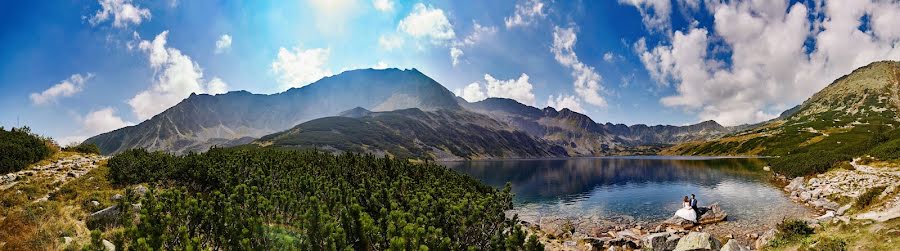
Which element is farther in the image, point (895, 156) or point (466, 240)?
point (895, 156)

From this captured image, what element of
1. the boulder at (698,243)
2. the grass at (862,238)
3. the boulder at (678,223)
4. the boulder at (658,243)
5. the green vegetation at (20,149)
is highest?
the green vegetation at (20,149)

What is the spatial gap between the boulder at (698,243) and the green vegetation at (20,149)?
174 ft

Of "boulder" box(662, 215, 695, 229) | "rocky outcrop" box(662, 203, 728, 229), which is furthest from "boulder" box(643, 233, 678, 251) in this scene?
"rocky outcrop" box(662, 203, 728, 229)

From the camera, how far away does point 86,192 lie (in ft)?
102

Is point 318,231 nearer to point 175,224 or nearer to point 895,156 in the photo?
point 175,224

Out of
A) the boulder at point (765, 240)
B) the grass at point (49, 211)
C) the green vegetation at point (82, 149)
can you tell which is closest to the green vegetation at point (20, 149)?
the grass at point (49, 211)

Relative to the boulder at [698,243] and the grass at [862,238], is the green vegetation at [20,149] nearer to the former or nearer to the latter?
the boulder at [698,243]

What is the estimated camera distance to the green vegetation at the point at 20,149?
33844 millimetres

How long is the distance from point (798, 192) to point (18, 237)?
88583mm

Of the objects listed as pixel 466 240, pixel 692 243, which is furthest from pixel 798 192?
pixel 466 240

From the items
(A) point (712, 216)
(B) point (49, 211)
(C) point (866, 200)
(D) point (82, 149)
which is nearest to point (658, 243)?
(A) point (712, 216)

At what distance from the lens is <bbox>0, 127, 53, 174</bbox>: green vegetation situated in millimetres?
33844

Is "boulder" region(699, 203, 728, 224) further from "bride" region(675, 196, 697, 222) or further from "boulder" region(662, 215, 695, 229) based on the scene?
"boulder" region(662, 215, 695, 229)

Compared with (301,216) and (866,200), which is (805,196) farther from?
(301,216)
